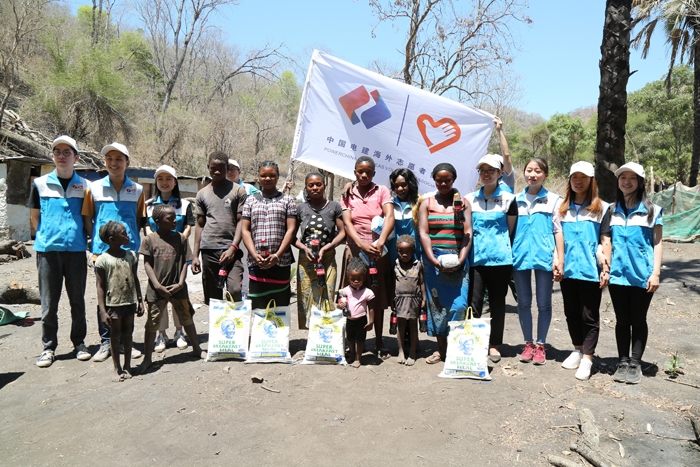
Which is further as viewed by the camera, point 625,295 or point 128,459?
point 625,295

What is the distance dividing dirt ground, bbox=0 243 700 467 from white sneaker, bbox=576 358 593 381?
7 cm

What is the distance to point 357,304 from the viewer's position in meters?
4.40

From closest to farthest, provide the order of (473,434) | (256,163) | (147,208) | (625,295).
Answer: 1. (473,434)
2. (625,295)
3. (147,208)
4. (256,163)

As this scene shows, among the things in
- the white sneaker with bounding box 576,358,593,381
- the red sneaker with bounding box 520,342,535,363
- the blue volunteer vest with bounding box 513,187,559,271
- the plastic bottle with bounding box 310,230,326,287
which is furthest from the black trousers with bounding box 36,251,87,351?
the white sneaker with bounding box 576,358,593,381

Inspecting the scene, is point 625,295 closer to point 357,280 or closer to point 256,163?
point 357,280

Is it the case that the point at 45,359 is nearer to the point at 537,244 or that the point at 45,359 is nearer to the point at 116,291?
the point at 116,291

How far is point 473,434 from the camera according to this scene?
3234 millimetres

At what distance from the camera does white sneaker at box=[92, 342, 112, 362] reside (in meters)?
4.65

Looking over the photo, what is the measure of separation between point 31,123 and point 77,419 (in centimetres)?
1927

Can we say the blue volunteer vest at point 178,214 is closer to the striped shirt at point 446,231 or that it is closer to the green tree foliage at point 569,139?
the striped shirt at point 446,231

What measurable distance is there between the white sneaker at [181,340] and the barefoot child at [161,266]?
61 centimetres

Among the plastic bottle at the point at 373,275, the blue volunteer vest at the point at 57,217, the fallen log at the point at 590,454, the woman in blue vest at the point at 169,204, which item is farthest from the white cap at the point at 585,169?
the blue volunteer vest at the point at 57,217

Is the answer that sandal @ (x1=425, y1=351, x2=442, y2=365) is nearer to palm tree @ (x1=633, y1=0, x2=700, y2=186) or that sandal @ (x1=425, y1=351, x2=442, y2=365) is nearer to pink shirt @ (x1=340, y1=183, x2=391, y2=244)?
pink shirt @ (x1=340, y1=183, x2=391, y2=244)

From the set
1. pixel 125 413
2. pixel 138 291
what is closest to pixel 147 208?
pixel 138 291
